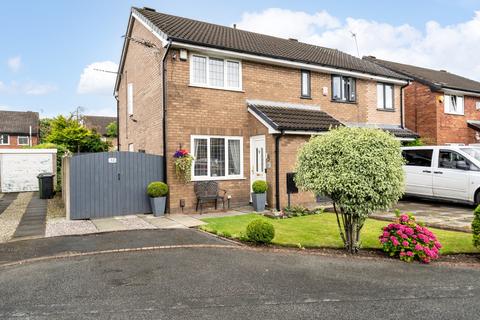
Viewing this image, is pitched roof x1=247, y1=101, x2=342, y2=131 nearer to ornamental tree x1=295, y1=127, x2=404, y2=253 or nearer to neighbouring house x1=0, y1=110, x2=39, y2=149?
ornamental tree x1=295, y1=127, x2=404, y2=253

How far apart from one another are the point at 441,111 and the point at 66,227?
20.2m

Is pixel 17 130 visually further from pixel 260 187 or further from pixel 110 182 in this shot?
pixel 260 187

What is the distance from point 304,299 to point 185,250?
9.91 feet

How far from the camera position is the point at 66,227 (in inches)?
352

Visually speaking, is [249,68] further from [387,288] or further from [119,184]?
[387,288]

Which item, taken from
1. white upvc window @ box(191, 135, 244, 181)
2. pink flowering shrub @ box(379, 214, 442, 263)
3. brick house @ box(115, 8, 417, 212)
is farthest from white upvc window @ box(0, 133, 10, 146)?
pink flowering shrub @ box(379, 214, 442, 263)

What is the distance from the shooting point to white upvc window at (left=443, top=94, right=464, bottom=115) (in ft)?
66.4

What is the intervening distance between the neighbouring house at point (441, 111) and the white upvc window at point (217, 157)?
42.3 feet

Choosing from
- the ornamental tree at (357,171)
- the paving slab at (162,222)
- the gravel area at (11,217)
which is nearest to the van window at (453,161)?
the ornamental tree at (357,171)

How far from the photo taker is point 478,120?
21.8 metres

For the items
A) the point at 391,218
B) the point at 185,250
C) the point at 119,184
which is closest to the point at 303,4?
the point at 391,218

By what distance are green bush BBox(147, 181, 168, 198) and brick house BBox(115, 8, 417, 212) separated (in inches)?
12.6

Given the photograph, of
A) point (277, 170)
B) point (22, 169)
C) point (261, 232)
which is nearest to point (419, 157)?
point (277, 170)

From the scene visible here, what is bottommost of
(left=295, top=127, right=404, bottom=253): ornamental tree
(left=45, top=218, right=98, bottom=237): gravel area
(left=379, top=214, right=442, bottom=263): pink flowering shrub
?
(left=45, top=218, right=98, bottom=237): gravel area
